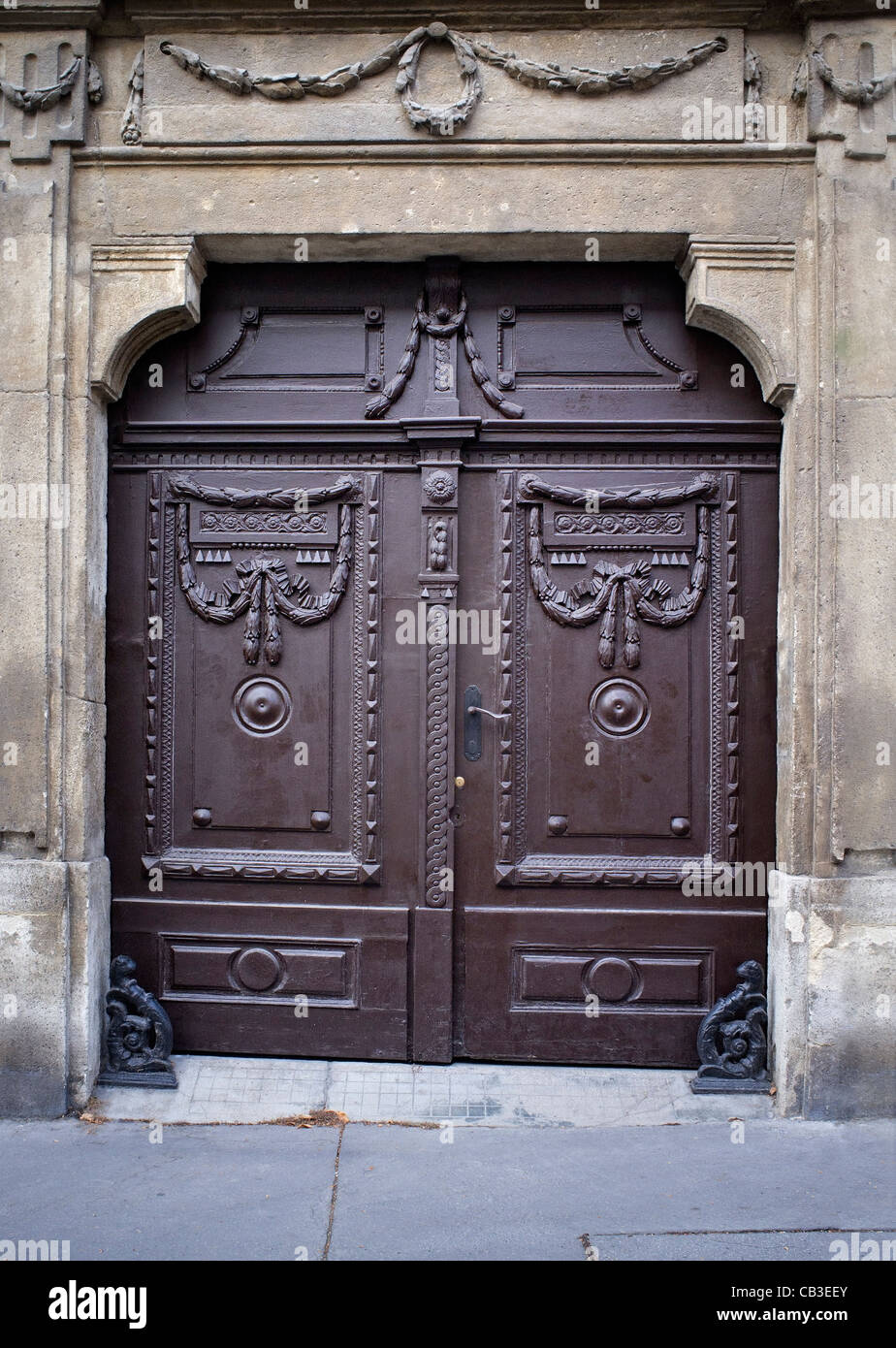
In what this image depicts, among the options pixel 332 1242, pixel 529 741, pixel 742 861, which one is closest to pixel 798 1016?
pixel 742 861

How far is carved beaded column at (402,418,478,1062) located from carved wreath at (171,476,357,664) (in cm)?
38

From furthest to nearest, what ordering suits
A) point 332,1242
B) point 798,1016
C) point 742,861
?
point 742,861, point 798,1016, point 332,1242

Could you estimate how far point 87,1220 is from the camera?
119 inches

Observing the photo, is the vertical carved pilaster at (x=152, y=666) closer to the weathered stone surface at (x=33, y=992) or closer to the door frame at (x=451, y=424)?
the door frame at (x=451, y=424)

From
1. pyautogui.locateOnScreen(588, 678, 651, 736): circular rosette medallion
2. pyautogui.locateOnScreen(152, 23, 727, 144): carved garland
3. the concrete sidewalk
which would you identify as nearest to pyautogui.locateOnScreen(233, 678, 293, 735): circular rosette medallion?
pyautogui.locateOnScreen(588, 678, 651, 736): circular rosette medallion

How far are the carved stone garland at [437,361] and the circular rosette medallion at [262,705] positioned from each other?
1230mm

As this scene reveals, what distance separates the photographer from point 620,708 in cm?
412

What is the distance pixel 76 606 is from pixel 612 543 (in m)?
2.22

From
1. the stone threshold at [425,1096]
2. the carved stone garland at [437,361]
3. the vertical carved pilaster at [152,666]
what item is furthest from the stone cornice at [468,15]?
the stone threshold at [425,1096]

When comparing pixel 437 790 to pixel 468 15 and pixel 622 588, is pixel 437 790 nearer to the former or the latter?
pixel 622 588

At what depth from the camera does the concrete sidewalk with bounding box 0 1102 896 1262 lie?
2926 mm

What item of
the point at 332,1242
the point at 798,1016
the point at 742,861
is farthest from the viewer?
the point at 742,861

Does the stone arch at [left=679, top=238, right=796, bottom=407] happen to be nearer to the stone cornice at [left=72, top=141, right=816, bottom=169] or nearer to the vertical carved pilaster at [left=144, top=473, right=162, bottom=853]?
the stone cornice at [left=72, top=141, right=816, bottom=169]

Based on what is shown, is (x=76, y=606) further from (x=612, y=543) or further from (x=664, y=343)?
(x=664, y=343)
